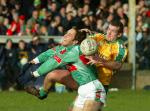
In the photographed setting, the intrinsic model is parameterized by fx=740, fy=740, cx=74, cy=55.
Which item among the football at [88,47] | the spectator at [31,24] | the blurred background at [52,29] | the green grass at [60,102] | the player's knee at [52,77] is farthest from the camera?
the spectator at [31,24]

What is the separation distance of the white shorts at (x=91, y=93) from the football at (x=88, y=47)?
1.71ft

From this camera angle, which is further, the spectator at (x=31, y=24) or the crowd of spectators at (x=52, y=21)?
the spectator at (x=31, y=24)

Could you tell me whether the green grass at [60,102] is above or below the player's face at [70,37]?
below

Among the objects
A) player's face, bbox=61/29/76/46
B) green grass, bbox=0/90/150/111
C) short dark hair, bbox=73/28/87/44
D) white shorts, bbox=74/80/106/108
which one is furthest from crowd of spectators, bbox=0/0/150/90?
white shorts, bbox=74/80/106/108

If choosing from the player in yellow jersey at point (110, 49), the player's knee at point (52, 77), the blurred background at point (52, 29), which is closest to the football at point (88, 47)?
the player in yellow jersey at point (110, 49)

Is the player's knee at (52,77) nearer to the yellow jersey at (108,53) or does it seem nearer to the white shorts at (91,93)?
the yellow jersey at (108,53)

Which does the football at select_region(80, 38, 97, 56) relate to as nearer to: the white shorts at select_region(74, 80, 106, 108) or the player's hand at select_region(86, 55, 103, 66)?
the player's hand at select_region(86, 55, 103, 66)

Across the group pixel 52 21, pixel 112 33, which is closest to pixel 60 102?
Result: pixel 52 21

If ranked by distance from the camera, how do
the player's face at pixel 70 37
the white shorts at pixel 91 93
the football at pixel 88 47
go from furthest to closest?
1. the player's face at pixel 70 37
2. the white shorts at pixel 91 93
3. the football at pixel 88 47

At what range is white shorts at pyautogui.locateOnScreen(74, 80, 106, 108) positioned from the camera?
10086 millimetres

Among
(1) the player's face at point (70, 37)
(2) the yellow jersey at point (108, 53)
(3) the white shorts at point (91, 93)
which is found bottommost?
(3) the white shorts at point (91, 93)

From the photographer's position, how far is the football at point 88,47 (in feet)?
32.2

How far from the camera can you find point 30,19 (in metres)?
20.6

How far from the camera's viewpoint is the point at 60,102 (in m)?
16.5
